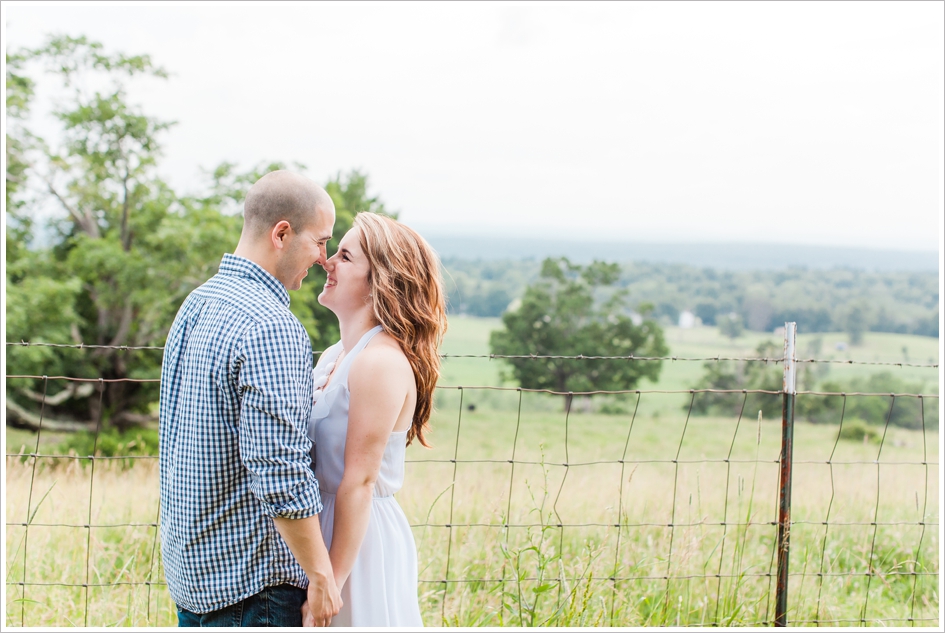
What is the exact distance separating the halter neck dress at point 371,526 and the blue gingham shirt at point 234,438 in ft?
0.56

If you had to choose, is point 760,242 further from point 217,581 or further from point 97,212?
point 217,581

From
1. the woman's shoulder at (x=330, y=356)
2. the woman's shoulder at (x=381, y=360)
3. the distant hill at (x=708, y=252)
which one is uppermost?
the distant hill at (x=708, y=252)

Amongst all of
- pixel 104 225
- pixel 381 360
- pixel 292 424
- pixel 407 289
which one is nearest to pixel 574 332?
pixel 104 225

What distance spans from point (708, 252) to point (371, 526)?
119 metres

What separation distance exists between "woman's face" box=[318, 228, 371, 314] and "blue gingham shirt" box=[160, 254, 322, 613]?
209 mm

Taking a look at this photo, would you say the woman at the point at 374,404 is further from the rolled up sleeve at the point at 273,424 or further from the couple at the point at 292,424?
the rolled up sleeve at the point at 273,424

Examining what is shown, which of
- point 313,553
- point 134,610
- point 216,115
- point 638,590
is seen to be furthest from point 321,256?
point 216,115

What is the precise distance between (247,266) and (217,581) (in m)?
0.80

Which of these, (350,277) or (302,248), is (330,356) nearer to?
(350,277)

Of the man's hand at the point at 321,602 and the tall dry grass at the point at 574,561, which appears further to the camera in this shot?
the tall dry grass at the point at 574,561

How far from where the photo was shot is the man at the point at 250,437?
1.60m

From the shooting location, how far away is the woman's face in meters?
1.97

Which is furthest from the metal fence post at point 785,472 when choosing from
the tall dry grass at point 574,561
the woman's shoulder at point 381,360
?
the woman's shoulder at point 381,360

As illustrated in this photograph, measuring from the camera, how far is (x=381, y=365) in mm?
1809
